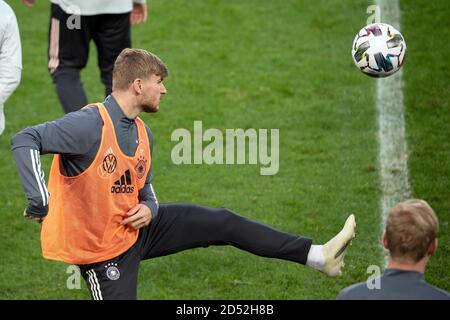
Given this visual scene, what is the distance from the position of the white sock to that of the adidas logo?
3.97 feet

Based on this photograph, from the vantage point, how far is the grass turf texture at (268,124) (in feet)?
25.3

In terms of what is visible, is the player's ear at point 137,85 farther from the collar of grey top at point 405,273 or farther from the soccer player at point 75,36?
the soccer player at point 75,36

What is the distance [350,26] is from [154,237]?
690 cm

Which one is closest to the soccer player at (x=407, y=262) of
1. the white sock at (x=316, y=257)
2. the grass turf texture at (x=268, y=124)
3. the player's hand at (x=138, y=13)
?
the white sock at (x=316, y=257)

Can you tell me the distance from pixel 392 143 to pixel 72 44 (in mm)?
3350

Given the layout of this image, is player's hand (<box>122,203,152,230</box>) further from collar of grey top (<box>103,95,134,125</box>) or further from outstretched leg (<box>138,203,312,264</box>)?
collar of grey top (<box>103,95,134,125</box>)

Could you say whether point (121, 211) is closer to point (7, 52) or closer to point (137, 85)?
point (137, 85)

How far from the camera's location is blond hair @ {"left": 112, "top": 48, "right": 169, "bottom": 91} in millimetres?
6203

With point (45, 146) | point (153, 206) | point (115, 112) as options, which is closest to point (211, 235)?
point (153, 206)

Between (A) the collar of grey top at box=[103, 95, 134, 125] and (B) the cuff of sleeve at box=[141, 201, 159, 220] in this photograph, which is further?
(B) the cuff of sleeve at box=[141, 201, 159, 220]

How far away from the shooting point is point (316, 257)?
6230mm

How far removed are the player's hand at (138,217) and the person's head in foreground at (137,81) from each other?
0.59 meters

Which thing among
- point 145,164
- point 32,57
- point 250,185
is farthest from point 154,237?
point 32,57

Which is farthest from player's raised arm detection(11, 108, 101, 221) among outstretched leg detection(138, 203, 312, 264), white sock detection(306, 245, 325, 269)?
white sock detection(306, 245, 325, 269)
